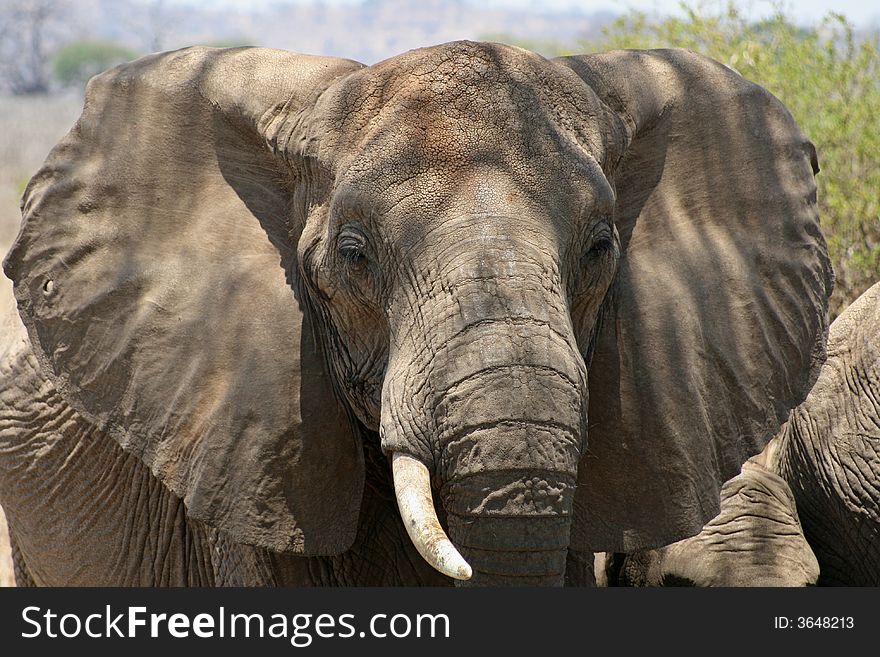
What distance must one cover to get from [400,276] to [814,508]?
2.36 metres

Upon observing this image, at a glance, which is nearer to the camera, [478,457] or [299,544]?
[478,457]

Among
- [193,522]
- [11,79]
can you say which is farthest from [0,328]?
[11,79]

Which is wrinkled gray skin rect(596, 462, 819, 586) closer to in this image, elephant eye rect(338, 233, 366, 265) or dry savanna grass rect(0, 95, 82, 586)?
elephant eye rect(338, 233, 366, 265)

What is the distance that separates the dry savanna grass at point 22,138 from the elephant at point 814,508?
34.1ft

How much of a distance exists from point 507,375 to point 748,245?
37.0 inches

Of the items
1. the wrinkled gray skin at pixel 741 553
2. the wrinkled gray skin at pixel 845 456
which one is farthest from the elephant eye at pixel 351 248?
the wrinkled gray skin at pixel 845 456

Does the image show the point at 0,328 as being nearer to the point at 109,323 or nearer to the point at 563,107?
the point at 109,323

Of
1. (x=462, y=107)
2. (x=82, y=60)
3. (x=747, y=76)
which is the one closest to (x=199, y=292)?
(x=462, y=107)

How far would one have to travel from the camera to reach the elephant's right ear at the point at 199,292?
2824 millimetres

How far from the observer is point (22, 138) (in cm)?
2402

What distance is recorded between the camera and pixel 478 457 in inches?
90.7

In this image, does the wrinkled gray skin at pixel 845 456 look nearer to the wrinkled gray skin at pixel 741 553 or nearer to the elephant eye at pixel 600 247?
the wrinkled gray skin at pixel 741 553

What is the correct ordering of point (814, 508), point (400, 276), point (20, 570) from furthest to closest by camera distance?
point (814, 508) → point (20, 570) → point (400, 276)

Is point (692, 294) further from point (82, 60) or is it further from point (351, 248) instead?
point (82, 60)
